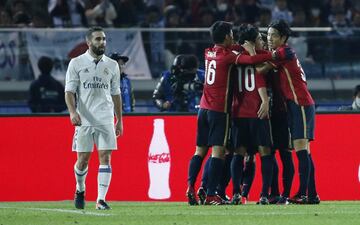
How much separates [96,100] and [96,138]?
0.41 m

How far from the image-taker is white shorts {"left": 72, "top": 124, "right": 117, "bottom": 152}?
565 inches

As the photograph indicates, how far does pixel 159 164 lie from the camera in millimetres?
18719

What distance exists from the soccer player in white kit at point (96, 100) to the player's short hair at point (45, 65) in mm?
7459

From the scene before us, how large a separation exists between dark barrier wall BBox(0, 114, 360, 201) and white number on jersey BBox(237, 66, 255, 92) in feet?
12.2

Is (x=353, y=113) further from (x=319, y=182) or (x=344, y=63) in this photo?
(x=344, y=63)

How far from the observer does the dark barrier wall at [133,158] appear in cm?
1862

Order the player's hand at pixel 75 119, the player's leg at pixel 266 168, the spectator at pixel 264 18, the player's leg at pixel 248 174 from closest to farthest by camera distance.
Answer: the player's hand at pixel 75 119
the player's leg at pixel 266 168
the player's leg at pixel 248 174
the spectator at pixel 264 18

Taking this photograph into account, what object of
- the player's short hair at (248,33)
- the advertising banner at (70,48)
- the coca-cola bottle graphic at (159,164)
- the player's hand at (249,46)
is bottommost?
the coca-cola bottle graphic at (159,164)

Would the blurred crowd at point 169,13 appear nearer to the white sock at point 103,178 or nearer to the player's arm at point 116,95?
the player's arm at point 116,95

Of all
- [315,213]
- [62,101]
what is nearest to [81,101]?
[315,213]

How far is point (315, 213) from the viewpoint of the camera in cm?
1313

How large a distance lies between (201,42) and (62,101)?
9.61 feet

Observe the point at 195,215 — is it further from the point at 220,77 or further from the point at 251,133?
the point at 220,77

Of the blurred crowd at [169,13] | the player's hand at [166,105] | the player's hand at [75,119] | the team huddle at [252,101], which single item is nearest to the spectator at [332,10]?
the blurred crowd at [169,13]
